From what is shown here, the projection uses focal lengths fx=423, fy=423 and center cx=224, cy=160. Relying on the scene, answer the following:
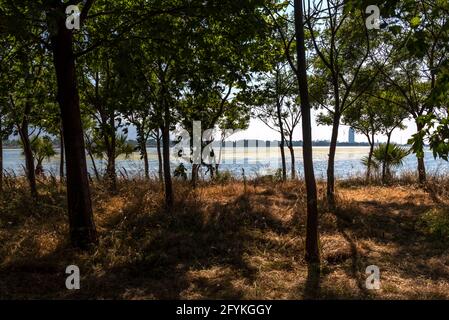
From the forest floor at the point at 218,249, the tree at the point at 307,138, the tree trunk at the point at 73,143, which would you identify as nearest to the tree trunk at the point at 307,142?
the tree at the point at 307,138

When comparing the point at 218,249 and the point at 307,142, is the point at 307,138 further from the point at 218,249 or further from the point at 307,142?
the point at 218,249

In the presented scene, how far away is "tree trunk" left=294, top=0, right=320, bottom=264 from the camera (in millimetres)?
6434

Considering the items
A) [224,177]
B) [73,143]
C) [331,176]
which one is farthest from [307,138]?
[224,177]

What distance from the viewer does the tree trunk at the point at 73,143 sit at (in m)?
6.88

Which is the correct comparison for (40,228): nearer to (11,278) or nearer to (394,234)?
(11,278)

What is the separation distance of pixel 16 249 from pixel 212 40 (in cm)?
485

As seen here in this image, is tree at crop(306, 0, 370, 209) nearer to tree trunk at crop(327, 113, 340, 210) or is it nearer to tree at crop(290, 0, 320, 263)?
tree trunk at crop(327, 113, 340, 210)

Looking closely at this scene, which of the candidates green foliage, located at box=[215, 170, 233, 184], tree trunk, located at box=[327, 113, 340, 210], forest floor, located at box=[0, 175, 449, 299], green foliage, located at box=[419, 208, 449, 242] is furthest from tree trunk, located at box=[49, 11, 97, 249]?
green foliage, located at box=[215, 170, 233, 184]

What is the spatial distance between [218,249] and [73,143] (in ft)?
9.89

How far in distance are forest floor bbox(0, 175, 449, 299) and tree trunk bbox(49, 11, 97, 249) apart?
1.25 feet

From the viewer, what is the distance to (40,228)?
7879mm

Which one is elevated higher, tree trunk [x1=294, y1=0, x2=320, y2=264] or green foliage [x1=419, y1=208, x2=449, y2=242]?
tree trunk [x1=294, y1=0, x2=320, y2=264]

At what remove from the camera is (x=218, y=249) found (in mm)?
7266

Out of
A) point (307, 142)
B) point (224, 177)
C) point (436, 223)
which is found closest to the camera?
point (307, 142)
